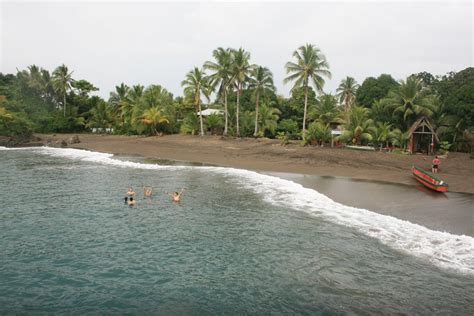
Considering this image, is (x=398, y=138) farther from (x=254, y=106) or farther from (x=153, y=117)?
(x=153, y=117)

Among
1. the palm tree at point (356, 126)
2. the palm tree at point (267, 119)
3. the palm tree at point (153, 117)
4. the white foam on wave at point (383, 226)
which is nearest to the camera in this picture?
the white foam on wave at point (383, 226)

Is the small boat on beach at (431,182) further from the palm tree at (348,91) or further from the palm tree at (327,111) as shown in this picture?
the palm tree at (348,91)

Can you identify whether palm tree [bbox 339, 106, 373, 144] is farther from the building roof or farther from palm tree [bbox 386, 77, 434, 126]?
the building roof

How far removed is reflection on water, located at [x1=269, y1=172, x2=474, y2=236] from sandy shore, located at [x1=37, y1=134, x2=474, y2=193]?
183 centimetres

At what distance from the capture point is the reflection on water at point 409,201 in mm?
13365

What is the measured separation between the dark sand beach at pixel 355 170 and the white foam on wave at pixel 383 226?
29.0 inches

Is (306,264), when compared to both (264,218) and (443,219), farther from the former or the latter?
(443,219)

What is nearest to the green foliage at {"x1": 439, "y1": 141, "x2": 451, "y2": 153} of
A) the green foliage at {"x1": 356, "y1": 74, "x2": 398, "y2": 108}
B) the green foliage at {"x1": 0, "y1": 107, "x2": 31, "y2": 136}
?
the green foliage at {"x1": 356, "y1": 74, "x2": 398, "y2": 108}

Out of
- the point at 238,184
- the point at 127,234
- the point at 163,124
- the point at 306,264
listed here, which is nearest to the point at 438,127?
the point at 238,184

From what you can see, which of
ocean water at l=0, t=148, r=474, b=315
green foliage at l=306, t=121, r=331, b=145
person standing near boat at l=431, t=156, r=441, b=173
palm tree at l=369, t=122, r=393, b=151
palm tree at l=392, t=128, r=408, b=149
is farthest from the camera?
green foliage at l=306, t=121, r=331, b=145

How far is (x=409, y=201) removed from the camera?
53.8 ft

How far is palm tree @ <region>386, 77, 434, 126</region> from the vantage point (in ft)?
105

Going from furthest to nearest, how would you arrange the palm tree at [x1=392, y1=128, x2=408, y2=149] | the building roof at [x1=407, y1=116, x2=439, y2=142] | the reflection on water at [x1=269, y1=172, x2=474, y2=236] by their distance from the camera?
the palm tree at [x1=392, y1=128, x2=408, y2=149] < the building roof at [x1=407, y1=116, x2=439, y2=142] < the reflection on water at [x1=269, y1=172, x2=474, y2=236]

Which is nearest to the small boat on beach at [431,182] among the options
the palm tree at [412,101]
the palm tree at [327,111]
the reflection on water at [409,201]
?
the reflection on water at [409,201]
